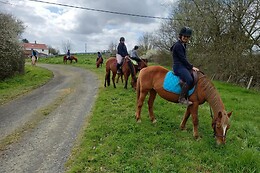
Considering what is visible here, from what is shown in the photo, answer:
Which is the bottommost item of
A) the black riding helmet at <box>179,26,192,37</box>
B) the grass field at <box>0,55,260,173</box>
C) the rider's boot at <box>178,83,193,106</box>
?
the grass field at <box>0,55,260,173</box>

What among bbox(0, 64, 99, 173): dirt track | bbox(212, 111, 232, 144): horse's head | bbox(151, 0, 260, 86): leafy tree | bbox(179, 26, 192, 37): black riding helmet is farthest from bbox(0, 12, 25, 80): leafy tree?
bbox(151, 0, 260, 86): leafy tree

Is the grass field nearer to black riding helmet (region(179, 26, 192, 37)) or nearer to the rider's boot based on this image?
the rider's boot

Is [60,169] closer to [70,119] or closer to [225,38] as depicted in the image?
[70,119]

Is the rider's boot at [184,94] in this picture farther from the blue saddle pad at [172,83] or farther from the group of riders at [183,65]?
the blue saddle pad at [172,83]

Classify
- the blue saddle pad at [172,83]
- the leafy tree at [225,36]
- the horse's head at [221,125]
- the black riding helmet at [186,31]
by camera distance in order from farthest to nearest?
the leafy tree at [225,36]
the blue saddle pad at [172,83]
the black riding helmet at [186,31]
the horse's head at [221,125]

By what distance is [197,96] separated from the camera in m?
6.09

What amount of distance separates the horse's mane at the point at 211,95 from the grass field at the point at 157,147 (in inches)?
33.1

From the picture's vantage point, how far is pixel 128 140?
5699 mm

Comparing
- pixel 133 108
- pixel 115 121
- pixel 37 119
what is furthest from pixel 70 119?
pixel 133 108

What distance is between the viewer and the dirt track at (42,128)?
485 centimetres

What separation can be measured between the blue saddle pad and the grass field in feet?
3.61

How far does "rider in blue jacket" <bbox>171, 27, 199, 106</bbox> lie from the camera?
5.95 m

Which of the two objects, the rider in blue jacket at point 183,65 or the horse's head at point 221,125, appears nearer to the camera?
the horse's head at point 221,125

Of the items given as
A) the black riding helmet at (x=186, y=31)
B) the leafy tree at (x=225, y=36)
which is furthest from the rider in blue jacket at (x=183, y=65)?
the leafy tree at (x=225, y=36)
